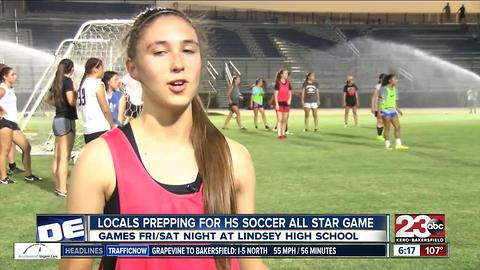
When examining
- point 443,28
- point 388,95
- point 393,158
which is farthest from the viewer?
point 443,28

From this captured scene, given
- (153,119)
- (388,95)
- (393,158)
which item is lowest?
(393,158)

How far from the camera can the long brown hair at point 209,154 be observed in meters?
1.81

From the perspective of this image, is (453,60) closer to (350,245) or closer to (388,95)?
(388,95)

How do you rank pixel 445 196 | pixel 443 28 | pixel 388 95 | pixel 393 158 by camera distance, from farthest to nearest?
1. pixel 443 28
2. pixel 388 95
3. pixel 393 158
4. pixel 445 196

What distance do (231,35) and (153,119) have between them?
5317 cm

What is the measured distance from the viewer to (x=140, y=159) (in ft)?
5.79

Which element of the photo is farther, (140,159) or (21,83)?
(21,83)

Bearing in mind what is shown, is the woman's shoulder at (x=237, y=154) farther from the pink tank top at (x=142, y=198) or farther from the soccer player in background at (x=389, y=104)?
the soccer player in background at (x=389, y=104)

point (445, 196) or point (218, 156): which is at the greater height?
point (218, 156)

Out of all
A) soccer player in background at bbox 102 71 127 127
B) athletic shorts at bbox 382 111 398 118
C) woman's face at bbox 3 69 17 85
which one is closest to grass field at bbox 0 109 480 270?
athletic shorts at bbox 382 111 398 118

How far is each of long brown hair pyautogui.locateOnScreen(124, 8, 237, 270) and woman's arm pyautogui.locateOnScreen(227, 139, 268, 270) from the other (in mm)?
29

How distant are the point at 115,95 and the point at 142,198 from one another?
31.2 ft

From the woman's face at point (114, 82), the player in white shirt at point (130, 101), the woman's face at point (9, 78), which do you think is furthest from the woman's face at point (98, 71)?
the woman's face at point (9, 78)

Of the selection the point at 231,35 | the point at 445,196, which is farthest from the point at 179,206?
the point at 231,35
